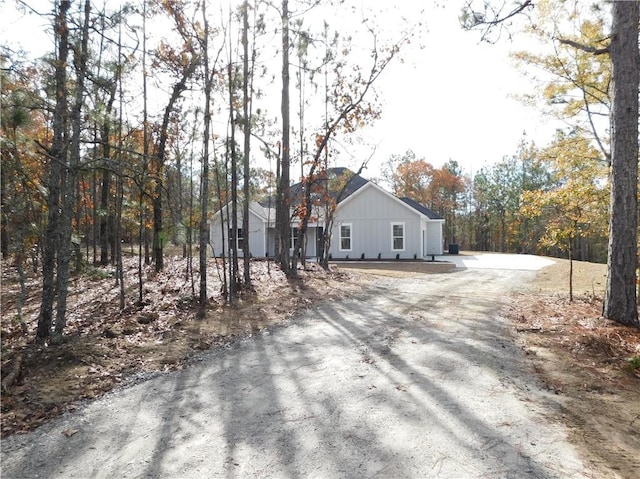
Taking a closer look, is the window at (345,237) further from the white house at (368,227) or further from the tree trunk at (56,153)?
the tree trunk at (56,153)

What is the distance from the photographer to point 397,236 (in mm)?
24016

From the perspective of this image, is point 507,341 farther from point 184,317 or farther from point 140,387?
point 184,317

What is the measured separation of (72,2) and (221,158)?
16.7 ft

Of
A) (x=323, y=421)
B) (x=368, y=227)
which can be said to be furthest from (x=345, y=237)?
(x=323, y=421)

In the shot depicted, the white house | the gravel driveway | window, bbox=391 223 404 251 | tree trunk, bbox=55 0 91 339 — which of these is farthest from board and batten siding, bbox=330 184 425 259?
tree trunk, bbox=55 0 91 339

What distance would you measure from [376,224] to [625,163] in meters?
18.1

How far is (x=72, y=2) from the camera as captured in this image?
5711 mm

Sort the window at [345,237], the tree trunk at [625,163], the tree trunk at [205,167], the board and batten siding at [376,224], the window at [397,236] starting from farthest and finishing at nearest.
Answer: the window at [345,237] → the window at [397,236] → the board and batten siding at [376,224] → the tree trunk at [205,167] → the tree trunk at [625,163]

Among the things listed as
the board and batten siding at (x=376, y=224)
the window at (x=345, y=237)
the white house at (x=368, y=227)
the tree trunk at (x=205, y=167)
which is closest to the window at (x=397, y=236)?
the white house at (x=368, y=227)

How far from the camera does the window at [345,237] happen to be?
81.5 feet

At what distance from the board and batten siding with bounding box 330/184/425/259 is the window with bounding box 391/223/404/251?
0.39 ft

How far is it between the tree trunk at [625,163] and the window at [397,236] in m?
17.6

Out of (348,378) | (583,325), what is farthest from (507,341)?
(348,378)

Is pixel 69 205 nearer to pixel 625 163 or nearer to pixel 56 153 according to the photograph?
pixel 56 153
